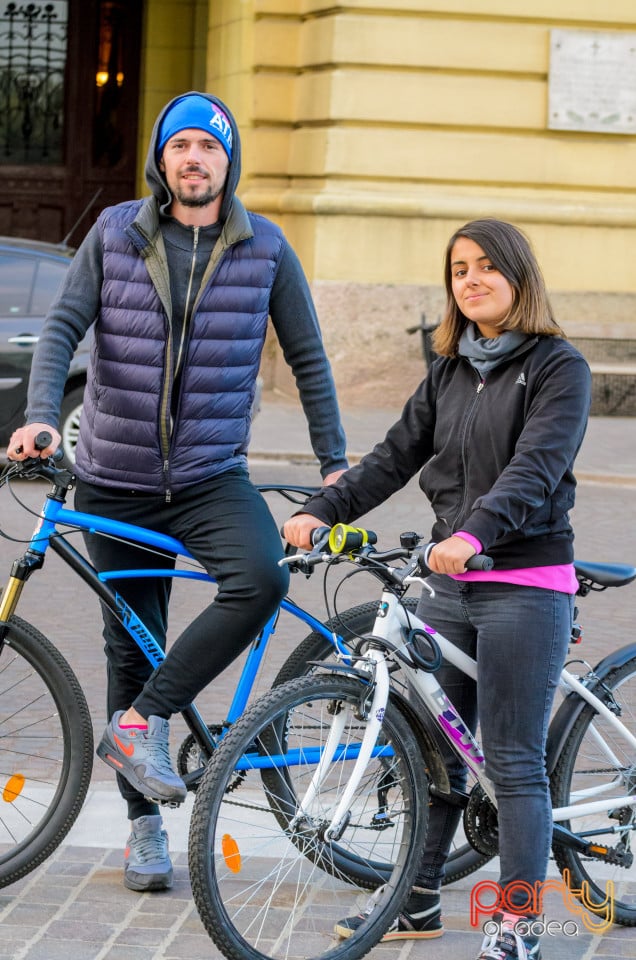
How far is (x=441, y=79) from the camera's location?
1573 centimetres

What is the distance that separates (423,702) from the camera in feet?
12.3

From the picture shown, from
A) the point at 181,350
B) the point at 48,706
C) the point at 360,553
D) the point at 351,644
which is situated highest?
the point at 181,350

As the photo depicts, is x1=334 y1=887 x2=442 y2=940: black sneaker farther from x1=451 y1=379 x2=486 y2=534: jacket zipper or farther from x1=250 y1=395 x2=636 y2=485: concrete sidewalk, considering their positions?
x1=250 y1=395 x2=636 y2=485: concrete sidewalk

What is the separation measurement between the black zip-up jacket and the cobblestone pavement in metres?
0.65

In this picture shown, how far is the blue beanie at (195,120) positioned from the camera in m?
4.07

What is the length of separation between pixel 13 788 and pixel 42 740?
170 mm

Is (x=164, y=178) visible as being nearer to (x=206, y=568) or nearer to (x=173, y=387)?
(x=173, y=387)

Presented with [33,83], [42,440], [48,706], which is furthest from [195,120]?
[33,83]

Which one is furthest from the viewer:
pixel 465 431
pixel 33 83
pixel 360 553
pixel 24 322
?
pixel 33 83

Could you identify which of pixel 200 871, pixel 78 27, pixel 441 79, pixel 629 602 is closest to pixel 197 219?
pixel 200 871

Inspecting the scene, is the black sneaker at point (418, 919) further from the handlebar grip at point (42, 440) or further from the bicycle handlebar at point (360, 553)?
the handlebar grip at point (42, 440)

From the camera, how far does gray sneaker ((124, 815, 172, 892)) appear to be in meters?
4.07

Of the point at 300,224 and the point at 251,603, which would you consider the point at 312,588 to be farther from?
the point at 300,224

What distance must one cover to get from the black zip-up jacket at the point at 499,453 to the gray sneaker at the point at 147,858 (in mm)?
975
